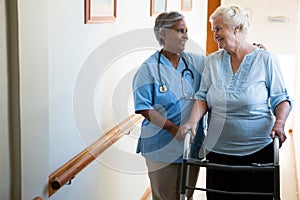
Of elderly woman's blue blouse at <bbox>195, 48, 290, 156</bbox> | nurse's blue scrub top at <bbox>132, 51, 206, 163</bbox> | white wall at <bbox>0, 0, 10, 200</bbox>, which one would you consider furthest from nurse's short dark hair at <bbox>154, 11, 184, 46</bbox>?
white wall at <bbox>0, 0, 10, 200</bbox>

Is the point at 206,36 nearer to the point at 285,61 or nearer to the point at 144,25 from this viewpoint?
the point at 285,61

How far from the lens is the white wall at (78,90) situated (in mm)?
1485

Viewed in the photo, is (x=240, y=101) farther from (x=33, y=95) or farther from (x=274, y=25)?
(x=274, y=25)

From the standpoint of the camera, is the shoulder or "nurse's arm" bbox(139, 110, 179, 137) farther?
the shoulder

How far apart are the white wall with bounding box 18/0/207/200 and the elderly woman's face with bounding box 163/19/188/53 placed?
332 millimetres

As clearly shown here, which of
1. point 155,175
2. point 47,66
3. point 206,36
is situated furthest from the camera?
point 206,36

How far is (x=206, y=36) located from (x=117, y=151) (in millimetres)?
3965

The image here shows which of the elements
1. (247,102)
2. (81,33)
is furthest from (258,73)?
(81,33)

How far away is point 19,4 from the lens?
1.36 meters

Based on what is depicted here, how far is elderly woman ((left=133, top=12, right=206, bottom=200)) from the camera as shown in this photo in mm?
2137

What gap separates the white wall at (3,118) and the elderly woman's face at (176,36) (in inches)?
38.8

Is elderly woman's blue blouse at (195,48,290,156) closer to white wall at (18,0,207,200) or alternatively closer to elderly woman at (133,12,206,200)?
elderly woman at (133,12,206,200)

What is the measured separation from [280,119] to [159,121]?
0.57 m

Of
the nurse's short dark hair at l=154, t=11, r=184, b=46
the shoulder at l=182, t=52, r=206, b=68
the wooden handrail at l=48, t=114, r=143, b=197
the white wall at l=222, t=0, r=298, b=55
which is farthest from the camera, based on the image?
the white wall at l=222, t=0, r=298, b=55
